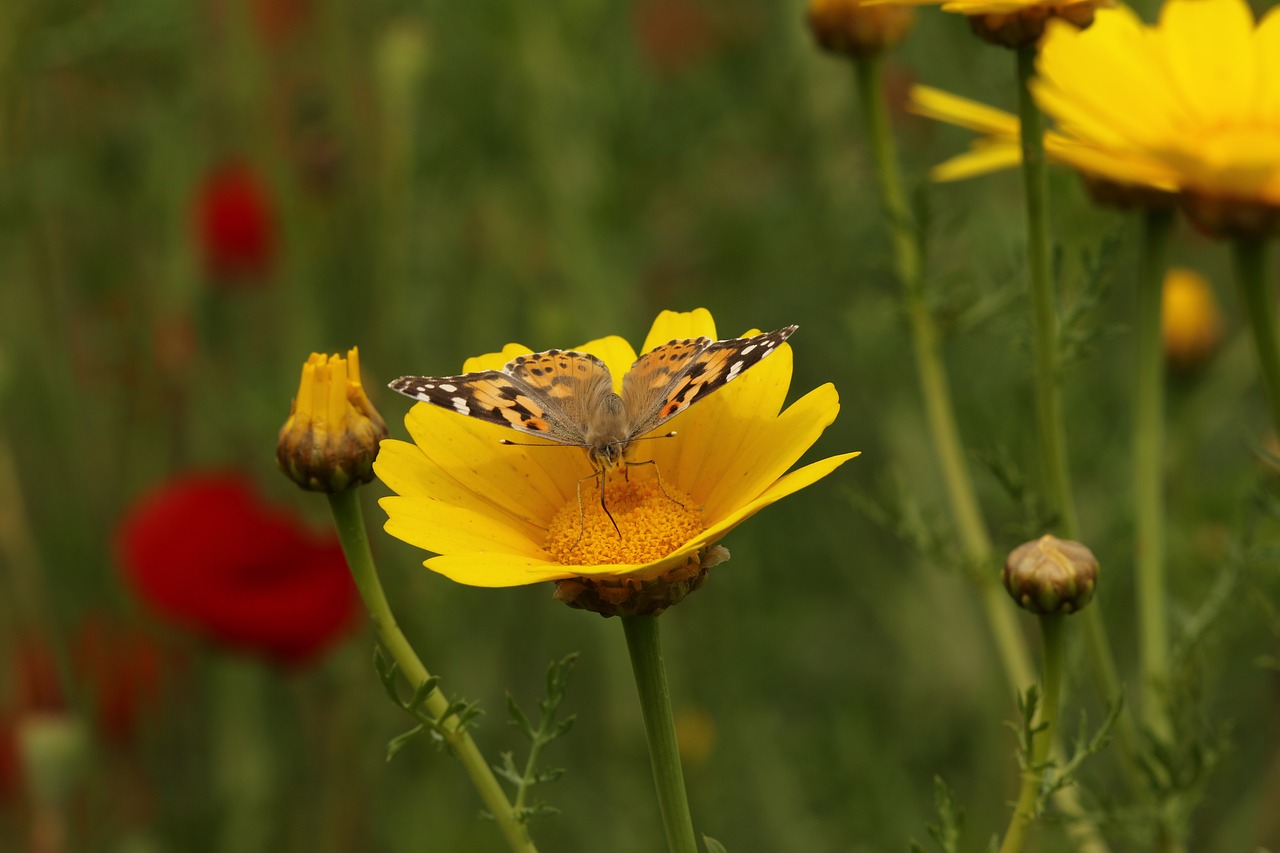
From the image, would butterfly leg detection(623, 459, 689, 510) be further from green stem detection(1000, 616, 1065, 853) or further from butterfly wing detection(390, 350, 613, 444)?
green stem detection(1000, 616, 1065, 853)

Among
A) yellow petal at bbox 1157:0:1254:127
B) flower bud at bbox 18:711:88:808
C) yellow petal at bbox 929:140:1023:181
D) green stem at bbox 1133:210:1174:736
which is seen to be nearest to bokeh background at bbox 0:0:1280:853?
flower bud at bbox 18:711:88:808

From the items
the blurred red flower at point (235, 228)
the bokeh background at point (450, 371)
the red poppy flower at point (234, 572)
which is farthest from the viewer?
the blurred red flower at point (235, 228)

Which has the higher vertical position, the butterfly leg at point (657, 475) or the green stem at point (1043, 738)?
the butterfly leg at point (657, 475)

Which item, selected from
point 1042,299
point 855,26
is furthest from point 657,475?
point 855,26

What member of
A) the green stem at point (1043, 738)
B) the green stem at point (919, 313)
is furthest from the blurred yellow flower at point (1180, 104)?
the green stem at point (1043, 738)

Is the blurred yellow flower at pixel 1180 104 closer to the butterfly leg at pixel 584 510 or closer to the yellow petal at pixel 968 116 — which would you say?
the yellow petal at pixel 968 116

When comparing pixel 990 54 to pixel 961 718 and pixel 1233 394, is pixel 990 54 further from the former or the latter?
pixel 961 718

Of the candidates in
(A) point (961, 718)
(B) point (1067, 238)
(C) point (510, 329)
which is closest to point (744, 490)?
(B) point (1067, 238)
